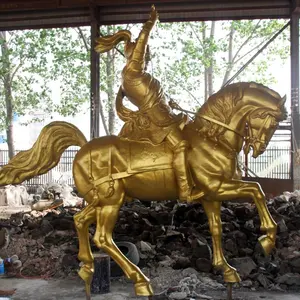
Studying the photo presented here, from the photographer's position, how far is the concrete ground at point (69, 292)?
4469 millimetres

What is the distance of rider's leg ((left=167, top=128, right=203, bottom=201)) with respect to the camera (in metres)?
3.41

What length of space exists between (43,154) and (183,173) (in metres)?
1.23

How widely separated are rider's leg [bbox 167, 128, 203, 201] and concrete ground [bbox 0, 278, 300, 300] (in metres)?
1.42

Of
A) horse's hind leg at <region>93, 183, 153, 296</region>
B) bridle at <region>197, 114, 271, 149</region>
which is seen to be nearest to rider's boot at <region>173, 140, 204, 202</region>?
bridle at <region>197, 114, 271, 149</region>

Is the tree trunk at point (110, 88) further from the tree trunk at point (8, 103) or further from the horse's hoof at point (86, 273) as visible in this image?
the horse's hoof at point (86, 273)

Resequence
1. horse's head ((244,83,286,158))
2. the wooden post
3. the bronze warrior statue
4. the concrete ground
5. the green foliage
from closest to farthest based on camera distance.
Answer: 1. horse's head ((244,83,286,158))
2. the bronze warrior statue
3. the concrete ground
4. the wooden post
5. the green foliage

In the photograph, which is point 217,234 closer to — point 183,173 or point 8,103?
point 183,173

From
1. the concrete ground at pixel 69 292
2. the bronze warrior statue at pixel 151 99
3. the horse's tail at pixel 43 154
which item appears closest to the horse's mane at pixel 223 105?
the bronze warrior statue at pixel 151 99

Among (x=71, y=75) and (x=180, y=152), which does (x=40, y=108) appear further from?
(x=180, y=152)

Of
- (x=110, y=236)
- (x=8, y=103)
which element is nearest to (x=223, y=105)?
(x=110, y=236)

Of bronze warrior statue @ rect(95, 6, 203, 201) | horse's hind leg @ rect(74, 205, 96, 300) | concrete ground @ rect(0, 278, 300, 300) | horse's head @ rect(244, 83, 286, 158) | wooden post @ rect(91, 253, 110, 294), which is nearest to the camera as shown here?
horse's head @ rect(244, 83, 286, 158)

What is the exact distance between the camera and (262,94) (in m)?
3.41

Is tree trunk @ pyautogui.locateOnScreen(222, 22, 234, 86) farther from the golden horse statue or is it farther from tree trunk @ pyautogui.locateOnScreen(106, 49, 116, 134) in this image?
the golden horse statue

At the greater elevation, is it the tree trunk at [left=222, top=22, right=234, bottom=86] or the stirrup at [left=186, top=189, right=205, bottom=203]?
the tree trunk at [left=222, top=22, right=234, bottom=86]
